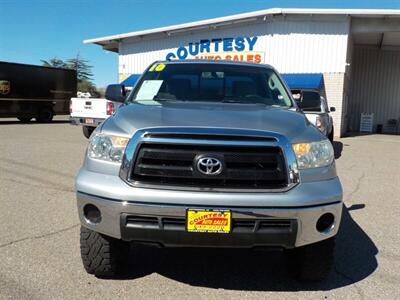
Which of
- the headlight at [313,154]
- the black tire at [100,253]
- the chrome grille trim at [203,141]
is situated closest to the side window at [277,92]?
the headlight at [313,154]

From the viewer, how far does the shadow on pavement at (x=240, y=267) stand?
12.6 ft

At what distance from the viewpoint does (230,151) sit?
3.22 meters

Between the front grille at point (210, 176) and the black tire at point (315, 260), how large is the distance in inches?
29.5

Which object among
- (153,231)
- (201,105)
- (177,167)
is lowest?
(153,231)

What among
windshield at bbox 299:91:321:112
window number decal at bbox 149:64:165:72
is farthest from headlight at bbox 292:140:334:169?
window number decal at bbox 149:64:165:72

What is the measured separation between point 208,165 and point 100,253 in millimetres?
1195

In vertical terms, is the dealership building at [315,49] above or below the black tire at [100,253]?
above

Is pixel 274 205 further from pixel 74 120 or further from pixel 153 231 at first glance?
pixel 74 120

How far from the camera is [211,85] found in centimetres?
480

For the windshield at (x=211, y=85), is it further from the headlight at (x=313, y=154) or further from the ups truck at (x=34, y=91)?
the ups truck at (x=34, y=91)

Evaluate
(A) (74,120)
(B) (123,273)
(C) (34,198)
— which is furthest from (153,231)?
(A) (74,120)

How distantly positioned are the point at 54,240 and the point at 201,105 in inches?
81.3

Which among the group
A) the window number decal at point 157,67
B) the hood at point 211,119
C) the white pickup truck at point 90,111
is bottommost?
the white pickup truck at point 90,111

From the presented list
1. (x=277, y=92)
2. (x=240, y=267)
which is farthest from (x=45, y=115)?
→ (x=240, y=267)
